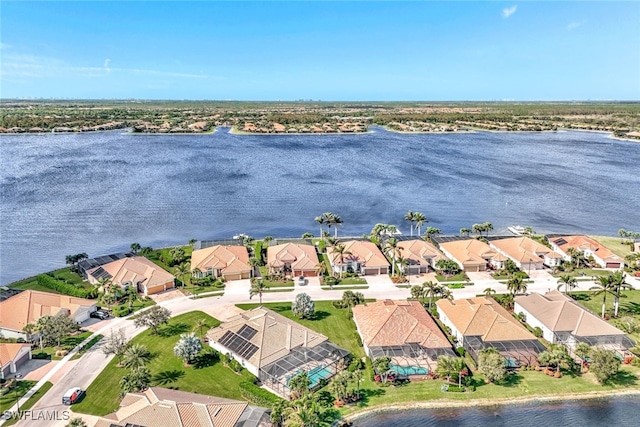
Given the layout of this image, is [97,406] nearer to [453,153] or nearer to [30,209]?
[30,209]

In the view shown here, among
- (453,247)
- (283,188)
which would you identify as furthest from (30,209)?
(453,247)

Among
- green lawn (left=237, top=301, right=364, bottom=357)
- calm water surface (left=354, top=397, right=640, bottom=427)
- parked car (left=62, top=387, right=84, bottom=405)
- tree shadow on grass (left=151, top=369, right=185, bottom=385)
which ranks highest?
parked car (left=62, top=387, right=84, bottom=405)

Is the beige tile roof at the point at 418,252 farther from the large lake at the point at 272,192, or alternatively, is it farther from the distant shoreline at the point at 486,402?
the distant shoreline at the point at 486,402

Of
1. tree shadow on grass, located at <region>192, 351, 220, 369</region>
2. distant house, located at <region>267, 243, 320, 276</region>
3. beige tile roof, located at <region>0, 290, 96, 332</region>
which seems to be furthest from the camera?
distant house, located at <region>267, 243, 320, 276</region>

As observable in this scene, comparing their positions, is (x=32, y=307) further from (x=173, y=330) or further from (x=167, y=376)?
(x=167, y=376)

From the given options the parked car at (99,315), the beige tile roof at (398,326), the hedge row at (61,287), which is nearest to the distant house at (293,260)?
the beige tile roof at (398,326)

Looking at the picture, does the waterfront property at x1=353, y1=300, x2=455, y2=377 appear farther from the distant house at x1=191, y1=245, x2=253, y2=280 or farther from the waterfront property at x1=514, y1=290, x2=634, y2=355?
the distant house at x1=191, y1=245, x2=253, y2=280

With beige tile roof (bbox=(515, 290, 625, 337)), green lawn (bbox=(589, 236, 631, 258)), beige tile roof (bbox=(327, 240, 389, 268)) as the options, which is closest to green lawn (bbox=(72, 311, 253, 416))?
beige tile roof (bbox=(327, 240, 389, 268))

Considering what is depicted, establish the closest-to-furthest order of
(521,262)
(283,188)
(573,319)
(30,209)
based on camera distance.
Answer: (573,319), (521,262), (30,209), (283,188)
